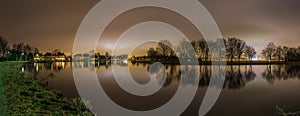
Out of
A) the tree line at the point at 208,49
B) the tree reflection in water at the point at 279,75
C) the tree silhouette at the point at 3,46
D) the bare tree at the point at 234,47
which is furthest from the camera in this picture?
the bare tree at the point at 234,47

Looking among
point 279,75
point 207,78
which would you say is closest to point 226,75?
point 207,78

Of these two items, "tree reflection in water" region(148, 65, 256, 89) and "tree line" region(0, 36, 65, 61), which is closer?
"tree reflection in water" region(148, 65, 256, 89)

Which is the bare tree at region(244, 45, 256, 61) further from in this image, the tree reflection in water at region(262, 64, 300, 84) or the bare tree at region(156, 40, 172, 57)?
the tree reflection in water at region(262, 64, 300, 84)

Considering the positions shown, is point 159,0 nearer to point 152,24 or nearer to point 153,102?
point 153,102

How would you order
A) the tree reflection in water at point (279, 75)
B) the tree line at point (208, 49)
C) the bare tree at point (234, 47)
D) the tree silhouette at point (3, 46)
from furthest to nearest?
the bare tree at point (234, 47) → the tree line at point (208, 49) → the tree silhouette at point (3, 46) → the tree reflection in water at point (279, 75)

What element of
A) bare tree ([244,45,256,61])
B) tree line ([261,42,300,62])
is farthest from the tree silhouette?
tree line ([261,42,300,62])

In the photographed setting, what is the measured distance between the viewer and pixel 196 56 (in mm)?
65812

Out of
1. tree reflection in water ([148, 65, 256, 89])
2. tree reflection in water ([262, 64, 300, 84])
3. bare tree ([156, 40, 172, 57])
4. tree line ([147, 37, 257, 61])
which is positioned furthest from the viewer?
bare tree ([156, 40, 172, 57])

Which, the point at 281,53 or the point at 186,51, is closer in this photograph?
the point at 186,51

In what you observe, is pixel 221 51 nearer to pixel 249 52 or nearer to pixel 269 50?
pixel 249 52

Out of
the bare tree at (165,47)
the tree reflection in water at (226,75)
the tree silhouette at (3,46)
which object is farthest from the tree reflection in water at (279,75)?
the tree silhouette at (3,46)

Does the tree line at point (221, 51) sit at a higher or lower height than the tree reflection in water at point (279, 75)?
higher

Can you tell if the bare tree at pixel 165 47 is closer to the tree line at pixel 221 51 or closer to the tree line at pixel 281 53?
the tree line at pixel 221 51

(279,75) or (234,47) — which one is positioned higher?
(234,47)
